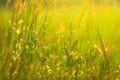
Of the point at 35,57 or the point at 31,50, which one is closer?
the point at 31,50

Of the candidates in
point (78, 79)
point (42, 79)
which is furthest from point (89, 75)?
point (42, 79)

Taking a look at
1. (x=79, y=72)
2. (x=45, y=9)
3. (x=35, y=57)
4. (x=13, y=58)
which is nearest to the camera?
(x=13, y=58)

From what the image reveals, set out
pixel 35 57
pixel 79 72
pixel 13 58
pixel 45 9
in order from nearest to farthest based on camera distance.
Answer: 1. pixel 13 58
2. pixel 79 72
3. pixel 35 57
4. pixel 45 9

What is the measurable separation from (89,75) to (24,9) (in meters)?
0.90

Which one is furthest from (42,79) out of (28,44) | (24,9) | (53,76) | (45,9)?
(45,9)

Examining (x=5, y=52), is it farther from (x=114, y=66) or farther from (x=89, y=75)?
(x=114, y=66)

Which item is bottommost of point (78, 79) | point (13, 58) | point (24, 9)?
point (78, 79)

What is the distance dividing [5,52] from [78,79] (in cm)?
71

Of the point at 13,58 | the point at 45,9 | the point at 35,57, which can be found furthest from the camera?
the point at 45,9

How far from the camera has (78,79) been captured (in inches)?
154

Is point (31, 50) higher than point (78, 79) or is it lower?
higher

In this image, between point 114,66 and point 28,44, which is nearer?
point 28,44

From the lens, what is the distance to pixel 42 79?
12.7ft

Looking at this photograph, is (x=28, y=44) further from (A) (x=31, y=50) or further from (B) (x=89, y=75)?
(B) (x=89, y=75)
